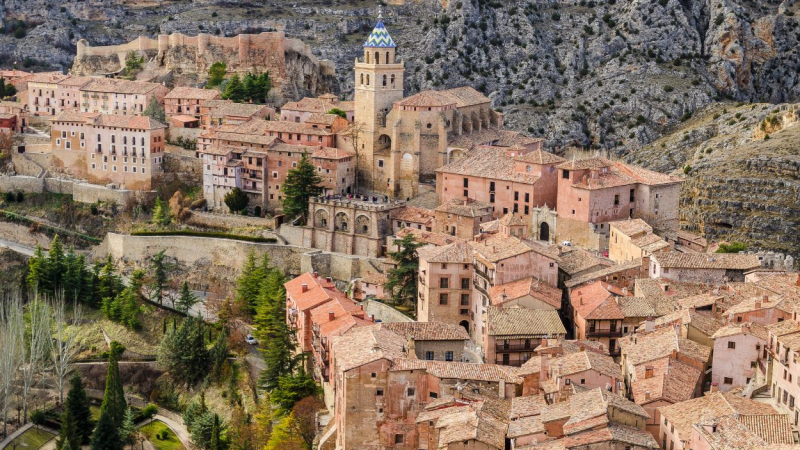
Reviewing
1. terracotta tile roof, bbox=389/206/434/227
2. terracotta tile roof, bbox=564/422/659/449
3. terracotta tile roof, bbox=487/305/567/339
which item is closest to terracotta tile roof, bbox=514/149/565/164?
terracotta tile roof, bbox=389/206/434/227

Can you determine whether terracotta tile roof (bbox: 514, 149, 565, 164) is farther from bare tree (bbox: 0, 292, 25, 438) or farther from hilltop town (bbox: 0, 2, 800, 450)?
bare tree (bbox: 0, 292, 25, 438)

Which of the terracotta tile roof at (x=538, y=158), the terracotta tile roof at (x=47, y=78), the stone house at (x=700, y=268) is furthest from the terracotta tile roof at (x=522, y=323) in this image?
the terracotta tile roof at (x=47, y=78)

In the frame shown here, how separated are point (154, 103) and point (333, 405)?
1485 inches

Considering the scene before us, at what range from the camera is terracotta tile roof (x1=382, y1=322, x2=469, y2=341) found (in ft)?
172

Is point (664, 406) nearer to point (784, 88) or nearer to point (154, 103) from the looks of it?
point (154, 103)

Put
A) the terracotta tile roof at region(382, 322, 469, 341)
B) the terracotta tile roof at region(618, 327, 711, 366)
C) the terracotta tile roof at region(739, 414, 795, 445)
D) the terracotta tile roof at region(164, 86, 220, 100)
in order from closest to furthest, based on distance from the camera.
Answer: the terracotta tile roof at region(739, 414, 795, 445), the terracotta tile roof at region(618, 327, 711, 366), the terracotta tile roof at region(382, 322, 469, 341), the terracotta tile roof at region(164, 86, 220, 100)

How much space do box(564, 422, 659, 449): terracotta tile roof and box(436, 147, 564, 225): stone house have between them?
77.2 feet

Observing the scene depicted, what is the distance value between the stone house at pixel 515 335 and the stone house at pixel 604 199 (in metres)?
11.8

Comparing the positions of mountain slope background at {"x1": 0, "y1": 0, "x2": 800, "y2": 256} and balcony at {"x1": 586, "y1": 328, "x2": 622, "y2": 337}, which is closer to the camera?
balcony at {"x1": 586, "y1": 328, "x2": 622, "y2": 337}

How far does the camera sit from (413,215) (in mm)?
69375

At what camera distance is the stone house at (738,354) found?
156ft

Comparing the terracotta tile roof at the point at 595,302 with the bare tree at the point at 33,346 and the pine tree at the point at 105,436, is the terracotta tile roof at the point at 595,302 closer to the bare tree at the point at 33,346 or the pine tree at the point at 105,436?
the pine tree at the point at 105,436

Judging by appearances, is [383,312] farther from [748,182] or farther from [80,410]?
[748,182]

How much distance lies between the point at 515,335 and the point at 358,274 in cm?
1704
